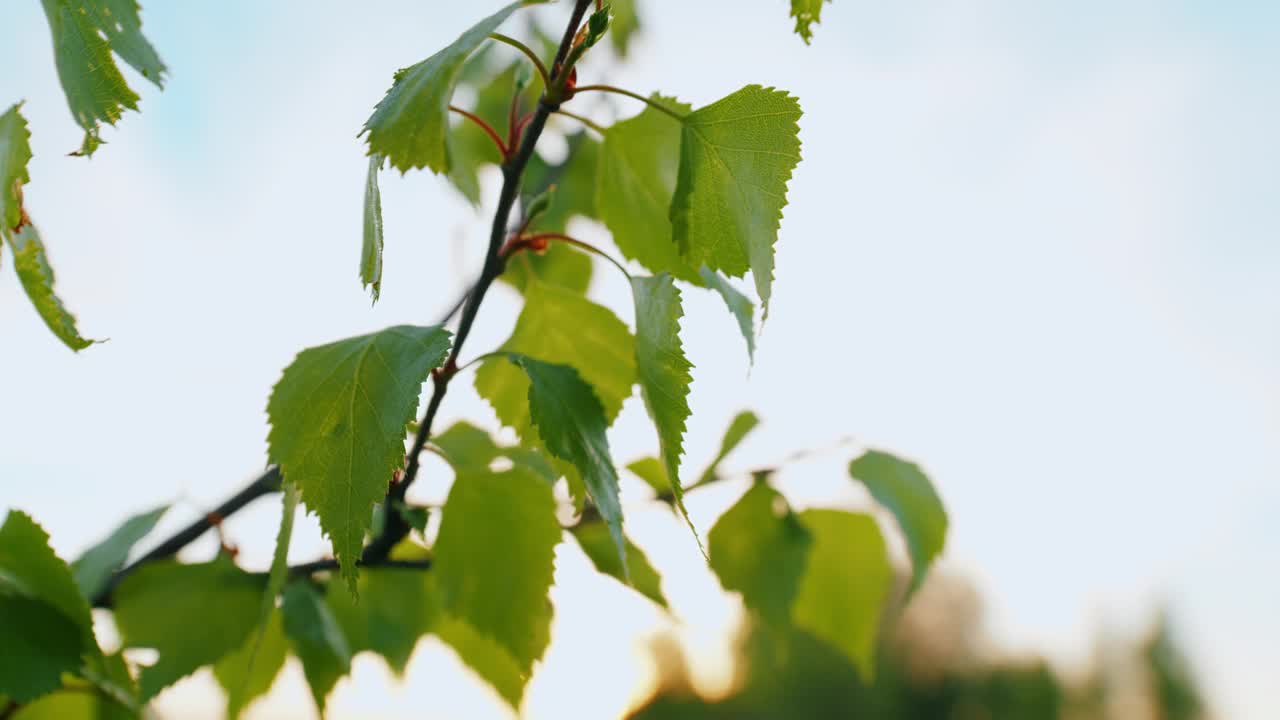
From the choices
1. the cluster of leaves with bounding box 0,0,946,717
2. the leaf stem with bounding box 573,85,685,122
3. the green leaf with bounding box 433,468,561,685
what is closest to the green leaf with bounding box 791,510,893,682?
the cluster of leaves with bounding box 0,0,946,717

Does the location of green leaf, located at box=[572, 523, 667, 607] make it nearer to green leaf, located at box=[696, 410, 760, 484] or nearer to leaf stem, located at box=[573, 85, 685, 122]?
green leaf, located at box=[696, 410, 760, 484]

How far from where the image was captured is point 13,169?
351 mm

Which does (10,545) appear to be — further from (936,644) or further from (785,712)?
(936,644)

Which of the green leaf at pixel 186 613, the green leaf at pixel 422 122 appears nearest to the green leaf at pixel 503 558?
the green leaf at pixel 186 613

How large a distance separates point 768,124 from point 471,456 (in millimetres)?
277

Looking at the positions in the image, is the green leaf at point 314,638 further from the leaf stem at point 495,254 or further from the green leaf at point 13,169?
the green leaf at point 13,169

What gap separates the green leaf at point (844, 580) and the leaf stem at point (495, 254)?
0.30 meters

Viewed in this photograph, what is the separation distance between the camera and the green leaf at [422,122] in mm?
294

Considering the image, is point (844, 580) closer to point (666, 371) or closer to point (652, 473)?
point (652, 473)

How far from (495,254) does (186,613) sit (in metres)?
0.26

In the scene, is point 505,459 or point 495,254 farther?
point 505,459

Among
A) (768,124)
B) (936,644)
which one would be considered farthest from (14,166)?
(936,644)

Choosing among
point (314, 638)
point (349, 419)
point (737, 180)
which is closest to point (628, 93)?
point (737, 180)

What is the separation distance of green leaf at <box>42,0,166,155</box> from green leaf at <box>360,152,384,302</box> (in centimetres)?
8
